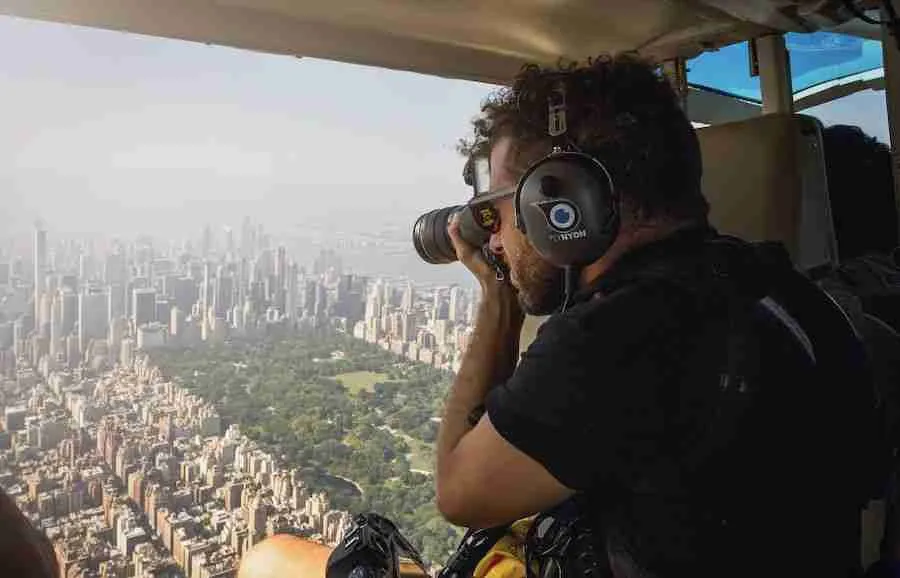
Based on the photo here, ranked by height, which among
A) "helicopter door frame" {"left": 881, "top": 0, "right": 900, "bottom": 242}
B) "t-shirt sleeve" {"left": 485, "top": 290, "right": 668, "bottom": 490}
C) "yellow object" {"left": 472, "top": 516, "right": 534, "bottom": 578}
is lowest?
"yellow object" {"left": 472, "top": 516, "right": 534, "bottom": 578}

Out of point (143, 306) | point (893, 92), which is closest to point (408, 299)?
point (143, 306)

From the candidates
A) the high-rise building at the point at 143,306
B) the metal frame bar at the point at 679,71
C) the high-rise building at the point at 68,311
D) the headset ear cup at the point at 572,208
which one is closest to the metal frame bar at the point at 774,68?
the metal frame bar at the point at 679,71

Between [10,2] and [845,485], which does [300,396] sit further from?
[845,485]

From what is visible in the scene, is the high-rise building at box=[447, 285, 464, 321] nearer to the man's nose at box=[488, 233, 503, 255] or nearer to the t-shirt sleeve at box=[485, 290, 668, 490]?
the man's nose at box=[488, 233, 503, 255]

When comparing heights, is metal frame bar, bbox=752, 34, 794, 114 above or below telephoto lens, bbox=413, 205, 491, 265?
above

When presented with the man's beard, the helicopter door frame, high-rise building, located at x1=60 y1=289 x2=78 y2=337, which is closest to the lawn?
high-rise building, located at x1=60 y1=289 x2=78 y2=337
